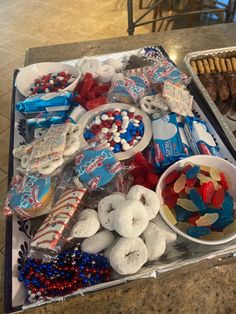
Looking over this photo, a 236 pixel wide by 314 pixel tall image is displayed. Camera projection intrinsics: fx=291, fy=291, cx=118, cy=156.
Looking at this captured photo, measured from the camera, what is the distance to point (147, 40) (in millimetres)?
1122

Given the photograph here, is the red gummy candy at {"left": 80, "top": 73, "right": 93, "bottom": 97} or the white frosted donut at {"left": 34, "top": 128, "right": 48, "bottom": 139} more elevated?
the red gummy candy at {"left": 80, "top": 73, "right": 93, "bottom": 97}

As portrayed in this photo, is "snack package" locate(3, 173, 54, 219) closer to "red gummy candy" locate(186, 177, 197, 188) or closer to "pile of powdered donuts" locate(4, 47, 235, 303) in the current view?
"pile of powdered donuts" locate(4, 47, 235, 303)

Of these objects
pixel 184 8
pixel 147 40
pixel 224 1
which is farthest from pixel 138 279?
pixel 184 8

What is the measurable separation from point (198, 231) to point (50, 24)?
2506 millimetres

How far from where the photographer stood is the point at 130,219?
51cm

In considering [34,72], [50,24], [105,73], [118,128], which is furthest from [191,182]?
[50,24]

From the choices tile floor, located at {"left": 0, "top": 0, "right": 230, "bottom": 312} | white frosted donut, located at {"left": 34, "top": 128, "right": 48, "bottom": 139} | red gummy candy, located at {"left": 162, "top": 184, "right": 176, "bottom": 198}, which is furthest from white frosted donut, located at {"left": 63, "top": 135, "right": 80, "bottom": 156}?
tile floor, located at {"left": 0, "top": 0, "right": 230, "bottom": 312}

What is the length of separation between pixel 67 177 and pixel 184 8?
7.25 ft

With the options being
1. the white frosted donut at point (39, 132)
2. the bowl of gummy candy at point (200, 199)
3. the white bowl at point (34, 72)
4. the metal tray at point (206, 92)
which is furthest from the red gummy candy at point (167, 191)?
the white bowl at point (34, 72)

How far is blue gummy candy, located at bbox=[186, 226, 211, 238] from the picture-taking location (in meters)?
0.54

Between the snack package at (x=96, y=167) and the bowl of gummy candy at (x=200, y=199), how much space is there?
0.34 ft

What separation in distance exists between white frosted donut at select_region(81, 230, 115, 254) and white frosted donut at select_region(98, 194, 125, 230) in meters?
0.02

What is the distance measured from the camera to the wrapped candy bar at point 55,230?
0.52 m

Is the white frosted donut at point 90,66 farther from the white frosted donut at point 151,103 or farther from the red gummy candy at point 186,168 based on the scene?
the red gummy candy at point 186,168
